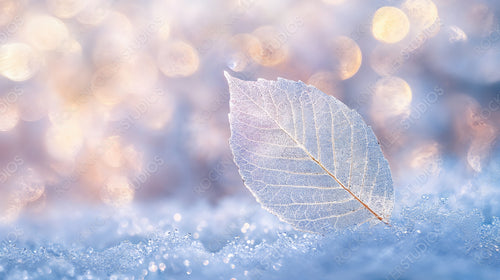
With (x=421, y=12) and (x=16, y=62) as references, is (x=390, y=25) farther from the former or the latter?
(x=16, y=62)

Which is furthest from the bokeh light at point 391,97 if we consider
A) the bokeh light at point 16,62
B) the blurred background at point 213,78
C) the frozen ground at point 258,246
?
the bokeh light at point 16,62

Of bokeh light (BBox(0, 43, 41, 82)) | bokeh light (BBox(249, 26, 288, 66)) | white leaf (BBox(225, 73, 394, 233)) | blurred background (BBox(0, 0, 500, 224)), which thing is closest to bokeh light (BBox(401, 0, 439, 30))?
blurred background (BBox(0, 0, 500, 224))

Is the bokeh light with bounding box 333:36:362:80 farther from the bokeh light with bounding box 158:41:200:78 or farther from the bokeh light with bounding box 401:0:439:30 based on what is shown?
the bokeh light with bounding box 158:41:200:78

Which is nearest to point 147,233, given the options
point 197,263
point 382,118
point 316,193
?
point 197,263

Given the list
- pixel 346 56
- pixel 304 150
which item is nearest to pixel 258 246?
pixel 304 150

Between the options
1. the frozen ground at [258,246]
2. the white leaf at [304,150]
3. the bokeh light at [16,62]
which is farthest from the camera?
the bokeh light at [16,62]

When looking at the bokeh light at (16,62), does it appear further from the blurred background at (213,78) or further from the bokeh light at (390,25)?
the bokeh light at (390,25)
